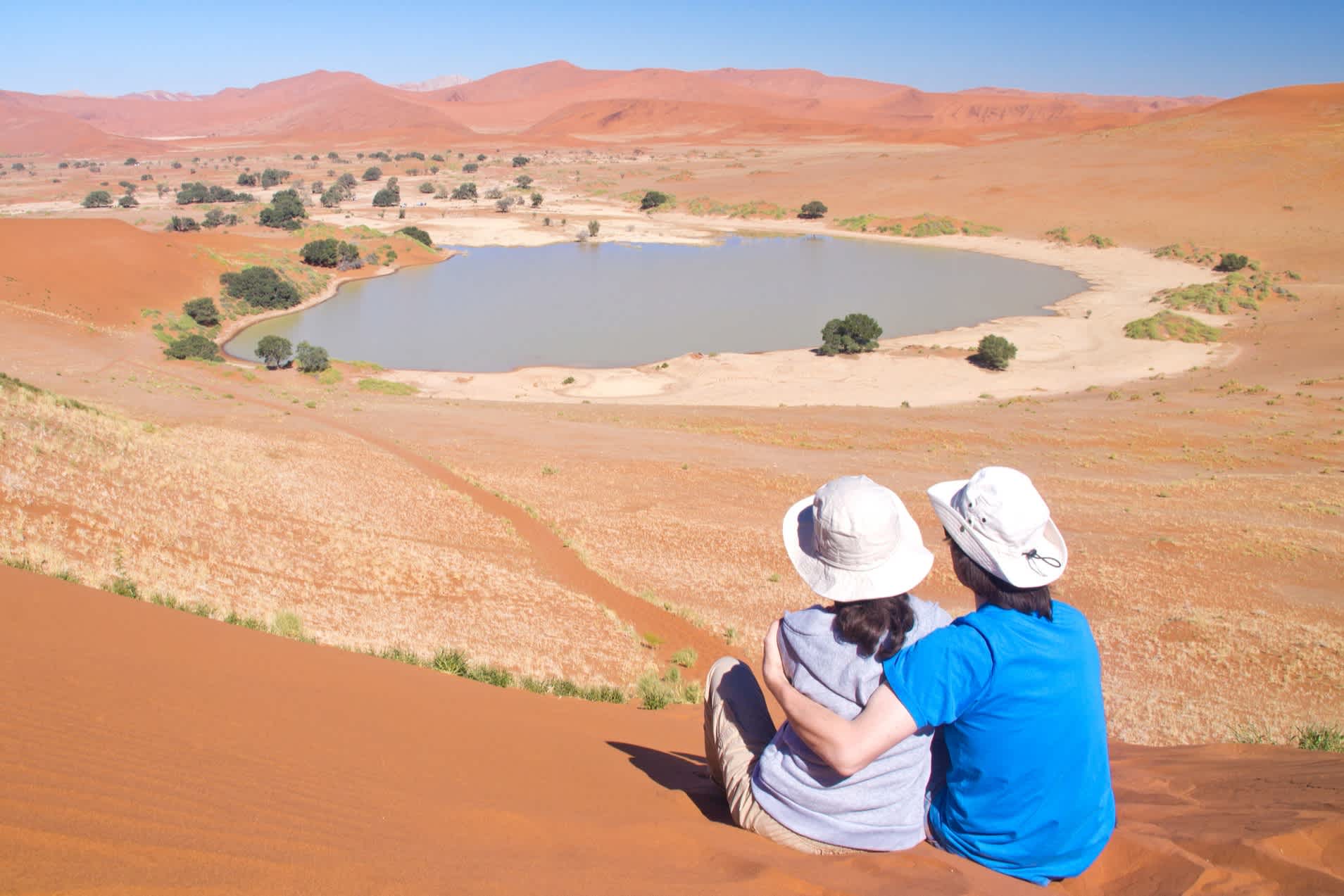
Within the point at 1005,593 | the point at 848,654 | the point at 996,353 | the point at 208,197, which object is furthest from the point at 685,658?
the point at 208,197

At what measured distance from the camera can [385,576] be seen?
10.6 metres

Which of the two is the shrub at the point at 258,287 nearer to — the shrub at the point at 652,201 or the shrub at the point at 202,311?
the shrub at the point at 202,311

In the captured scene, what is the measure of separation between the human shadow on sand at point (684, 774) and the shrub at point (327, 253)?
165ft

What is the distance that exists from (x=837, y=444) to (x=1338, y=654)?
495 inches

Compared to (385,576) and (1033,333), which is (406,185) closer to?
(1033,333)

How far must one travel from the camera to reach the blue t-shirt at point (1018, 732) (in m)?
3.14

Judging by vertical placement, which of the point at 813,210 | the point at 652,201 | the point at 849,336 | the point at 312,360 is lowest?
the point at 312,360

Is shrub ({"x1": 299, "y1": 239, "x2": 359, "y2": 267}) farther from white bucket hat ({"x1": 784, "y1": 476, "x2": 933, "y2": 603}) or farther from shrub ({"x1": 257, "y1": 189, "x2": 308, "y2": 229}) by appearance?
white bucket hat ({"x1": 784, "y1": 476, "x2": 933, "y2": 603})

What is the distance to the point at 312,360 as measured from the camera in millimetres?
32469

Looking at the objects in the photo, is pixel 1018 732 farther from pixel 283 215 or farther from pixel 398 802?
pixel 283 215

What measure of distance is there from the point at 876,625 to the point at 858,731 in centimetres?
38

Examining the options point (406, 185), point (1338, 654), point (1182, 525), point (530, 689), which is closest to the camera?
point (530, 689)

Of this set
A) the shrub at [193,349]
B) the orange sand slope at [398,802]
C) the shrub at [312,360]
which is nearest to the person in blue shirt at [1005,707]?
the orange sand slope at [398,802]

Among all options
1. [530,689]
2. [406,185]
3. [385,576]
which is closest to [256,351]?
[385,576]
